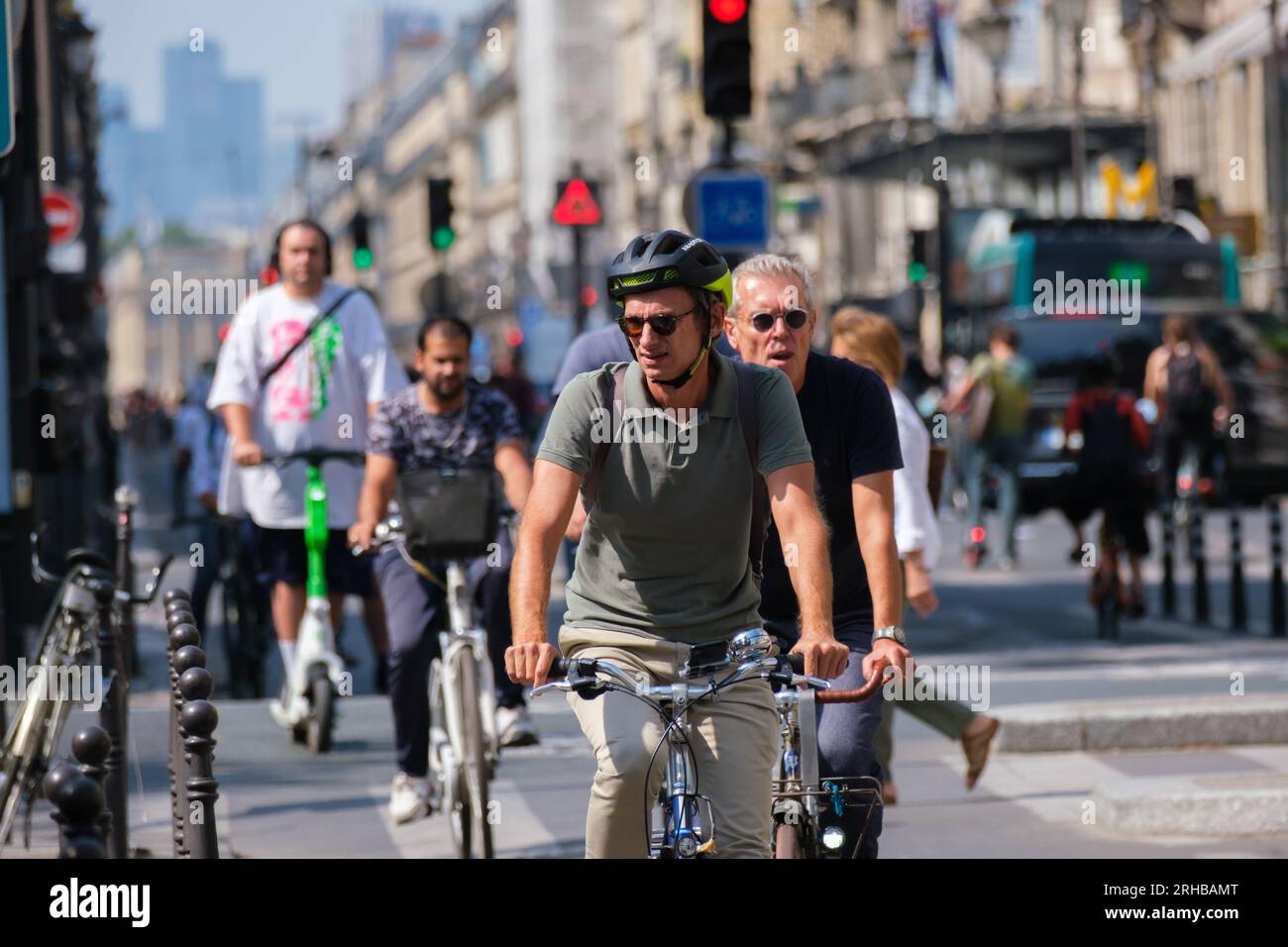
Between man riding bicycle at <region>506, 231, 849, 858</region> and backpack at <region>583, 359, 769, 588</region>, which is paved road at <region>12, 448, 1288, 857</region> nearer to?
man riding bicycle at <region>506, 231, 849, 858</region>

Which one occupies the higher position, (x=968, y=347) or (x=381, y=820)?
(x=968, y=347)

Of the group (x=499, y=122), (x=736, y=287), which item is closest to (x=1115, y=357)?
(x=736, y=287)

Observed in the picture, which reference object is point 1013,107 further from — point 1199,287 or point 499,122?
point 499,122

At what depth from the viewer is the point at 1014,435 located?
19.6 meters

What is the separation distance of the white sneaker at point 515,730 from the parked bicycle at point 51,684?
5.56 feet

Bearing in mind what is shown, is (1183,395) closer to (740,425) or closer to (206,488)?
(206,488)

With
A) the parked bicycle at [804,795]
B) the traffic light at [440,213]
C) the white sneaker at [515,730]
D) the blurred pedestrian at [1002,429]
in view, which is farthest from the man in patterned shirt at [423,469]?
the traffic light at [440,213]

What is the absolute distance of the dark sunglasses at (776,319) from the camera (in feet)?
19.3

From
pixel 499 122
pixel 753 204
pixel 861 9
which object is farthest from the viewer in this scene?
pixel 499 122

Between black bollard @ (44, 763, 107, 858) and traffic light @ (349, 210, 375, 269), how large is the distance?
19548mm

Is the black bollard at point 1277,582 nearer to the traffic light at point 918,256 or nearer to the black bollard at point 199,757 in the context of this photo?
the black bollard at point 199,757

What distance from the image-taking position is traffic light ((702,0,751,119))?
12.6 meters

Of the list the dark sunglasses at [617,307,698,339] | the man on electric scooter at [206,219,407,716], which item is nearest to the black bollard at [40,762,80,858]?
the dark sunglasses at [617,307,698,339]
